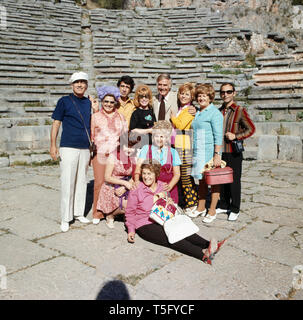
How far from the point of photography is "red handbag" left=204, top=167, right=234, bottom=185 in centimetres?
343

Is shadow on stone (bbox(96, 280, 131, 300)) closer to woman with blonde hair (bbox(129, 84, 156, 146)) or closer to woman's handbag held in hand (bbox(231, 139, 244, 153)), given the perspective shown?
woman with blonde hair (bbox(129, 84, 156, 146))

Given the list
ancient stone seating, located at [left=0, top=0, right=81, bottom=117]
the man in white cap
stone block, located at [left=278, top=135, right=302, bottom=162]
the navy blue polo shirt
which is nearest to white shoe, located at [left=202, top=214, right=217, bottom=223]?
the man in white cap

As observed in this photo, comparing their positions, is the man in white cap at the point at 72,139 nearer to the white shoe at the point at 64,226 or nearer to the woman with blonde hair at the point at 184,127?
the white shoe at the point at 64,226

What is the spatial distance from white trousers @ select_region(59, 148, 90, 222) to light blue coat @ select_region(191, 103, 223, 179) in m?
1.29

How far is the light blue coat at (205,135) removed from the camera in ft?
11.6

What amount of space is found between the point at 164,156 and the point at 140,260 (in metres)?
1.22

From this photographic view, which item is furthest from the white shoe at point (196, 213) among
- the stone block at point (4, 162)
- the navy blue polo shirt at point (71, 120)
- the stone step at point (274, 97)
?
the stone step at point (274, 97)

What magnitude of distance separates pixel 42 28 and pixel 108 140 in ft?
45.4

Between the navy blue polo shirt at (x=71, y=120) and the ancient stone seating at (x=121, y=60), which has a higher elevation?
the ancient stone seating at (x=121, y=60)

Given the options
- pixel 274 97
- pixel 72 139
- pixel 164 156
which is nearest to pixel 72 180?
pixel 72 139

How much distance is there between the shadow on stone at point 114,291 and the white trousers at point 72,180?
136cm

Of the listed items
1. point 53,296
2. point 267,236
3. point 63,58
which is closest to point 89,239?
point 53,296

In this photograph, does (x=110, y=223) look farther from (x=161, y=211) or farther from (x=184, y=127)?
(x=184, y=127)

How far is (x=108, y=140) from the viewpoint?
3.61 m
